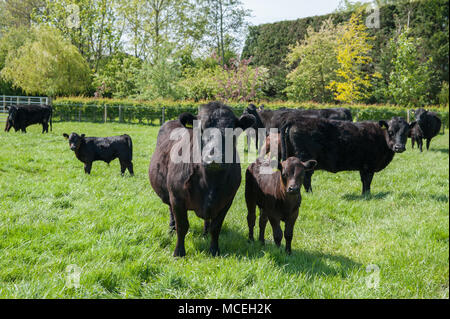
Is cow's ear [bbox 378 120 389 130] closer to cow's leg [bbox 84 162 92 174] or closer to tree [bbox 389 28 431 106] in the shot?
cow's leg [bbox 84 162 92 174]

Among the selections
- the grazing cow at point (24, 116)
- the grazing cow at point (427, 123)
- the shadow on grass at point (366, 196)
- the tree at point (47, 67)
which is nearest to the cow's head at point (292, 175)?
the shadow on grass at point (366, 196)

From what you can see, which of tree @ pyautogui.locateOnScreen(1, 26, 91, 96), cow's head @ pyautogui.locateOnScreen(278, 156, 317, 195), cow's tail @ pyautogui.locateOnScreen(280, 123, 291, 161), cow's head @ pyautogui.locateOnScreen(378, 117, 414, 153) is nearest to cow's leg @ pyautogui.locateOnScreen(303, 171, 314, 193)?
cow's tail @ pyautogui.locateOnScreen(280, 123, 291, 161)

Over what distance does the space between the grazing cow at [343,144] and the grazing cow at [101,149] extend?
11.6ft

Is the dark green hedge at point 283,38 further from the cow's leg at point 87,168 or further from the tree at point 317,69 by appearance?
the cow's leg at point 87,168

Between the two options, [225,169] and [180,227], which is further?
[180,227]

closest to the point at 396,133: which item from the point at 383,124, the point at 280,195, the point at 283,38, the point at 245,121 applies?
the point at 383,124

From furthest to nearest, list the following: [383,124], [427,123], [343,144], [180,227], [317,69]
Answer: [317,69], [427,123], [383,124], [343,144], [180,227]

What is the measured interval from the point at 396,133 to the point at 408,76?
1927 cm

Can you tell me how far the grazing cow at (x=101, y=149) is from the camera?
7344mm

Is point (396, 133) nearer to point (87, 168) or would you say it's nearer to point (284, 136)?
point (284, 136)

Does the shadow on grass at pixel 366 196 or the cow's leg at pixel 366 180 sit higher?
the cow's leg at pixel 366 180

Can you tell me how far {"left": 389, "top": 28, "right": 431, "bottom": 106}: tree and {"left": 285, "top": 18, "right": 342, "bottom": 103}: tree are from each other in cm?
483

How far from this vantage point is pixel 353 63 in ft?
88.7
